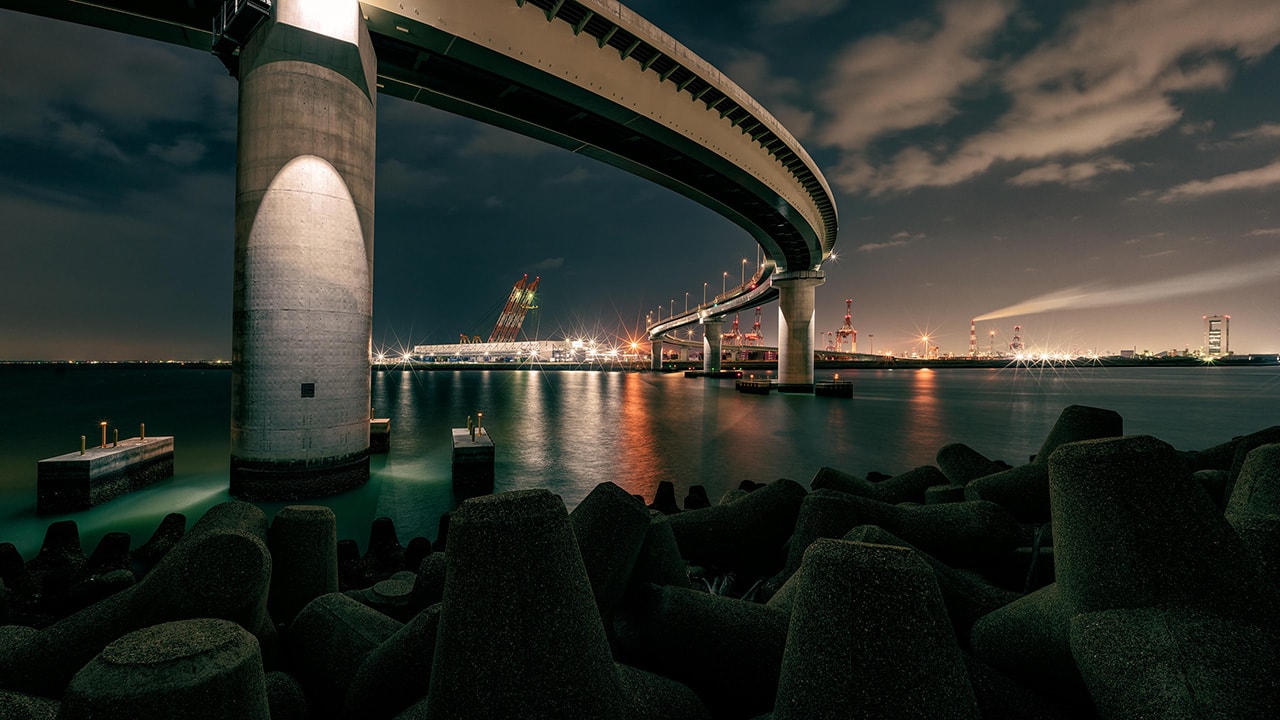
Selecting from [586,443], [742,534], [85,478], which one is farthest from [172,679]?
[586,443]

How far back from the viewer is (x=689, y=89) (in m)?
19.6

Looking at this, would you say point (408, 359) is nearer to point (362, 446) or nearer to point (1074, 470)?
point (362, 446)

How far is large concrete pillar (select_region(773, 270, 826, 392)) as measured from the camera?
4531cm

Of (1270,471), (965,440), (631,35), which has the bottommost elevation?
(965,440)

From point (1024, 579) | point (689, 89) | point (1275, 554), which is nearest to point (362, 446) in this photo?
point (1024, 579)

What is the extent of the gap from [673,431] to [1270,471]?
69.7ft

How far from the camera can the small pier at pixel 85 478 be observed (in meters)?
9.25

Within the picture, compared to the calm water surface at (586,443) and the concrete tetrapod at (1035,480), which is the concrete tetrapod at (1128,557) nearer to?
the concrete tetrapod at (1035,480)

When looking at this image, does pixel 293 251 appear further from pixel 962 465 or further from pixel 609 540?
pixel 962 465

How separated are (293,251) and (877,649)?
11614 mm

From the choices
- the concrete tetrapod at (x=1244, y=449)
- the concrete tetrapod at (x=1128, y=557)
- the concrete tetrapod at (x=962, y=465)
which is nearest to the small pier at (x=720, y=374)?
the concrete tetrapod at (x=962, y=465)

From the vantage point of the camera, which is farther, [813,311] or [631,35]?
[813,311]

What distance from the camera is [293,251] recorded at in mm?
9727

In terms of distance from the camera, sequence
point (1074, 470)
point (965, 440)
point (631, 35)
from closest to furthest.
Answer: point (1074, 470)
point (631, 35)
point (965, 440)
